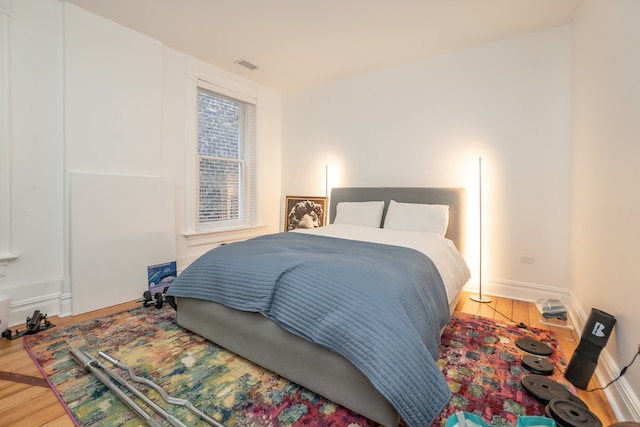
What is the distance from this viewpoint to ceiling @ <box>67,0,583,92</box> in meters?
2.55

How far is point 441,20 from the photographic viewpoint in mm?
2738

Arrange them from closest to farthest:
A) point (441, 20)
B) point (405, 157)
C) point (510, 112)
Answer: point (441, 20) → point (510, 112) → point (405, 157)

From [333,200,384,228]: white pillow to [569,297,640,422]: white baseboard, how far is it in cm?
214

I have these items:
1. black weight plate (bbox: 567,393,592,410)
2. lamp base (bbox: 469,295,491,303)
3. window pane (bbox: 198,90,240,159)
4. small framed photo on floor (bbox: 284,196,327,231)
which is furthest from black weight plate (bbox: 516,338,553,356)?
window pane (bbox: 198,90,240,159)

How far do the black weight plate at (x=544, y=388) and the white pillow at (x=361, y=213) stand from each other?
2051 mm

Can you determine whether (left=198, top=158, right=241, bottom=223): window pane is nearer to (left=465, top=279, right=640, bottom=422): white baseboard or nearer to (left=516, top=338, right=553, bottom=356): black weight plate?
(left=465, top=279, right=640, bottom=422): white baseboard

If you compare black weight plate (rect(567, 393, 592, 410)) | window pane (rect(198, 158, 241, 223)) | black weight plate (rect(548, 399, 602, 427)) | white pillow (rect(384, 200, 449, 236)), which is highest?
window pane (rect(198, 158, 241, 223))

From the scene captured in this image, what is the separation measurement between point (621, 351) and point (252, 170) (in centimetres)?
416

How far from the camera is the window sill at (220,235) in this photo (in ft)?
11.9

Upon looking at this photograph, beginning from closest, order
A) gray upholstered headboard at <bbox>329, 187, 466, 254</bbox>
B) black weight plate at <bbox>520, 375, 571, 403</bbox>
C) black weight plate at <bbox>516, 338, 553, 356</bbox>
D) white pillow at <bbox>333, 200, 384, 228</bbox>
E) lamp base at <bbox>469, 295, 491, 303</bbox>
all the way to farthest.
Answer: black weight plate at <bbox>520, 375, 571, 403</bbox>
black weight plate at <bbox>516, 338, 553, 356</bbox>
lamp base at <bbox>469, 295, 491, 303</bbox>
gray upholstered headboard at <bbox>329, 187, 466, 254</bbox>
white pillow at <bbox>333, 200, 384, 228</bbox>

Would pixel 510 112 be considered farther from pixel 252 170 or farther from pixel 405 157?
pixel 252 170

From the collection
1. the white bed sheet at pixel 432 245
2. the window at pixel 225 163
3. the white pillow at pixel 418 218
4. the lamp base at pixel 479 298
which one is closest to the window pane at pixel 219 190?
the window at pixel 225 163

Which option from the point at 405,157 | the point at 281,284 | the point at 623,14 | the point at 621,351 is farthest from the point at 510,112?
the point at 281,284

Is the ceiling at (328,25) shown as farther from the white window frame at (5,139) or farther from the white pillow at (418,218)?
the white pillow at (418,218)
